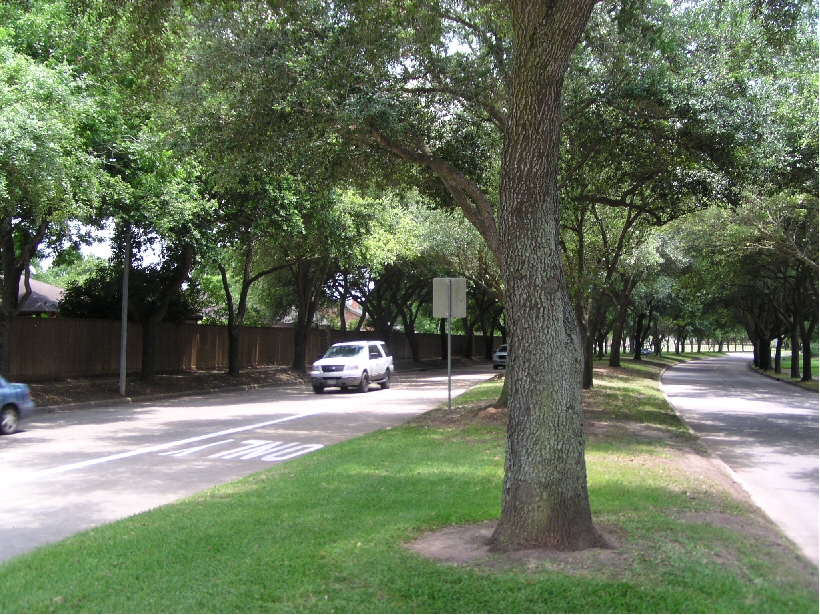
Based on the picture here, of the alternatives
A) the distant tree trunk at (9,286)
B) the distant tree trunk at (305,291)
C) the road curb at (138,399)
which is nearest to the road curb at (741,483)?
the road curb at (138,399)

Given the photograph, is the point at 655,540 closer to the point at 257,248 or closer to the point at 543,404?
the point at 543,404

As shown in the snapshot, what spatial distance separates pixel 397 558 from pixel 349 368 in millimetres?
19300

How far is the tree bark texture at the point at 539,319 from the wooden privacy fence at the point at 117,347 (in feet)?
68.9

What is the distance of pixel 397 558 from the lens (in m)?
5.27

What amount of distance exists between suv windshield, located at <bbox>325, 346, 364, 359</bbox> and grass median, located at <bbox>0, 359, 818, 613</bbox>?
16.4m

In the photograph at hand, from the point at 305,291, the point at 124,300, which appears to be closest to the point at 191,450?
the point at 124,300

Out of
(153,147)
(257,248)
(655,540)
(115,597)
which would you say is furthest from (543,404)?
(257,248)

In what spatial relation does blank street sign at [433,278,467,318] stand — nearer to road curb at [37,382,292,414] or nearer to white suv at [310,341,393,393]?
white suv at [310,341,393,393]

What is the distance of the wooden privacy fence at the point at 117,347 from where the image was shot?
22922mm

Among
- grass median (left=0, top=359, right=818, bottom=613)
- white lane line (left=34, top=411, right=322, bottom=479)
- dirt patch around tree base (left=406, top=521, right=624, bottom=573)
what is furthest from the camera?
white lane line (left=34, top=411, right=322, bottom=479)

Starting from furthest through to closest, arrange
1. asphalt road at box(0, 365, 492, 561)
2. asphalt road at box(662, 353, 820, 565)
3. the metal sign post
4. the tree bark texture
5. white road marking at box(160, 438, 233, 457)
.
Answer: the metal sign post → white road marking at box(160, 438, 233, 457) → asphalt road at box(0, 365, 492, 561) → asphalt road at box(662, 353, 820, 565) → the tree bark texture

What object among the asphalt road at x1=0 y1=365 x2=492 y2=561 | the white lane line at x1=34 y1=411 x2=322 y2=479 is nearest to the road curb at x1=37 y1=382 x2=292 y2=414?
the asphalt road at x1=0 y1=365 x2=492 y2=561

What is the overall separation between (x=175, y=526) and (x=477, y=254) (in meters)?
20.1

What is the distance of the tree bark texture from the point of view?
17.9 feet
